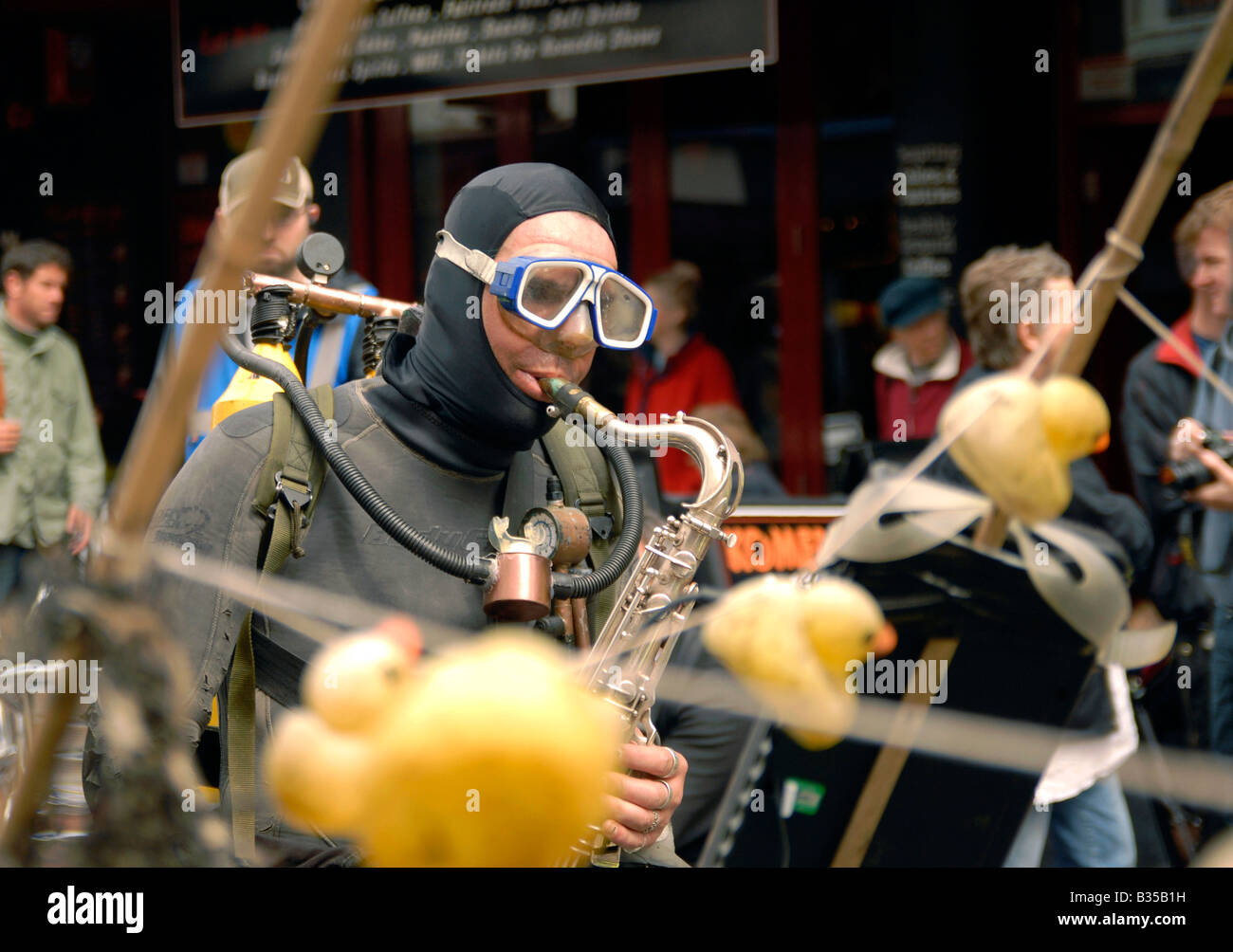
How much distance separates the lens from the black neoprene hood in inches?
76.1

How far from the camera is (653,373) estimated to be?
613cm

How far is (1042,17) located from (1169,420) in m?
2.90

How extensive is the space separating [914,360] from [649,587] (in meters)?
3.55

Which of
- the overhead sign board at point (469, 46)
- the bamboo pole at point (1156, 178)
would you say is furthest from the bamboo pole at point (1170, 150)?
the overhead sign board at point (469, 46)

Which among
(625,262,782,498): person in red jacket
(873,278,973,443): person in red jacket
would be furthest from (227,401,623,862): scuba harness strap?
(625,262,782,498): person in red jacket

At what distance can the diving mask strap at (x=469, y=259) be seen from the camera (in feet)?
6.27

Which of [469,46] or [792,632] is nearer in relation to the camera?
[792,632]

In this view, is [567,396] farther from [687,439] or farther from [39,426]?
[39,426]

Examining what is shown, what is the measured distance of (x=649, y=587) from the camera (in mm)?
1909

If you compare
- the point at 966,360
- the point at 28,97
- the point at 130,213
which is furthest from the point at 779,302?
the point at 28,97

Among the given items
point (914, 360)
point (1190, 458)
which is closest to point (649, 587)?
point (1190, 458)

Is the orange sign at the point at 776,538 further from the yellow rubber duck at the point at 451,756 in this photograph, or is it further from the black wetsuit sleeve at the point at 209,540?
the yellow rubber duck at the point at 451,756

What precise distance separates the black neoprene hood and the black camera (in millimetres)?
1631

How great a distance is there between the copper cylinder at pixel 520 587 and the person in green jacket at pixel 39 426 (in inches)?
148
